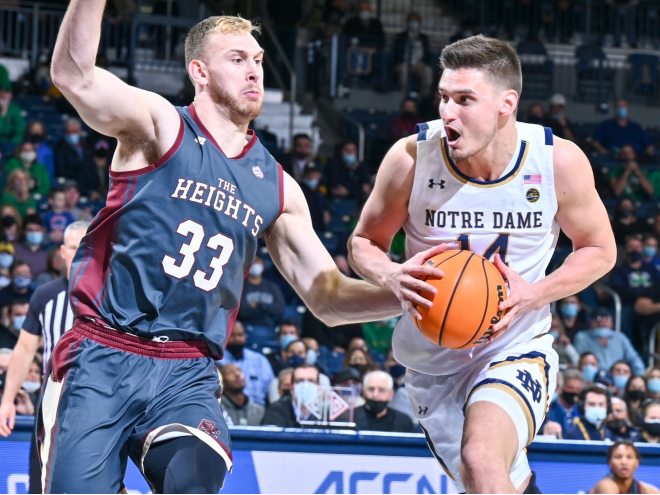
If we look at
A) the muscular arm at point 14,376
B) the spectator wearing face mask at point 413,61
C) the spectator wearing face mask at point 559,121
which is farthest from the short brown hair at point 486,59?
the spectator wearing face mask at point 413,61

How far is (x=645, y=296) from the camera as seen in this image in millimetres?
11445

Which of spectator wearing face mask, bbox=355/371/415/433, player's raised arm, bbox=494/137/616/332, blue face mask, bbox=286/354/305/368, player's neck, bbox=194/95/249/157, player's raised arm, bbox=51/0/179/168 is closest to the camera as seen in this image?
player's raised arm, bbox=51/0/179/168

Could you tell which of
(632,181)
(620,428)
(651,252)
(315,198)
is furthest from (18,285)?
(632,181)

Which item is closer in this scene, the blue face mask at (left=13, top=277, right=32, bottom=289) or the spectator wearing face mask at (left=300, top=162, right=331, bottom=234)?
the blue face mask at (left=13, top=277, right=32, bottom=289)

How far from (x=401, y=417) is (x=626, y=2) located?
14119mm

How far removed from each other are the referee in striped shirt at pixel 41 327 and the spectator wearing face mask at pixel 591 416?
4677 mm

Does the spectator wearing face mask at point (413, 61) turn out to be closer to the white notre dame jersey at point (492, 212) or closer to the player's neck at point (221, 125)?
the white notre dame jersey at point (492, 212)

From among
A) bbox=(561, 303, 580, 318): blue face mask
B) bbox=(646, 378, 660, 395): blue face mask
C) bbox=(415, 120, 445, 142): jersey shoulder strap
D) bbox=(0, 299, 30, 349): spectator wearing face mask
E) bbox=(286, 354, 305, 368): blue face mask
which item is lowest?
bbox=(646, 378, 660, 395): blue face mask

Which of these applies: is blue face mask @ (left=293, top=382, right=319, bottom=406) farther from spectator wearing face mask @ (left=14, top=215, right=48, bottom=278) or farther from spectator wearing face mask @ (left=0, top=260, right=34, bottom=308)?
spectator wearing face mask @ (left=14, top=215, right=48, bottom=278)

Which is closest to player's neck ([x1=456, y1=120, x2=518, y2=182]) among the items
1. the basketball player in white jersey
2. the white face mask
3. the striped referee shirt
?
the basketball player in white jersey

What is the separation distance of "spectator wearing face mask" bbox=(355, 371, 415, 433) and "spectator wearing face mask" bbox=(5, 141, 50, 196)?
5.41m

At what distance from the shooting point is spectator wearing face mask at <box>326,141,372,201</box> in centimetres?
1290

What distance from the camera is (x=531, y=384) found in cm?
403

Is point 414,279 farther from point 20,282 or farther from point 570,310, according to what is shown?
point 570,310
